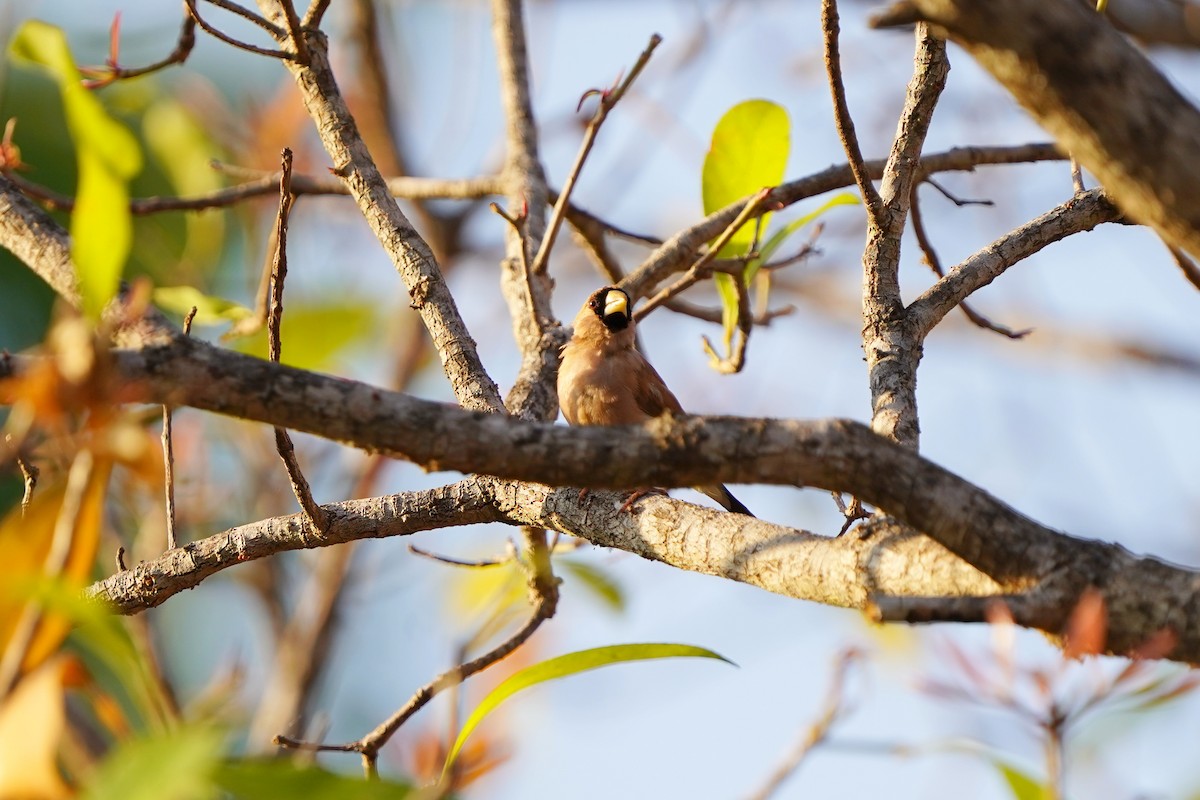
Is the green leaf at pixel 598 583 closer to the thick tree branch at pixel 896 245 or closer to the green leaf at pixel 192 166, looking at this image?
the thick tree branch at pixel 896 245

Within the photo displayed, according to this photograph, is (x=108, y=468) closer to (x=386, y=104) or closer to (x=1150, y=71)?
(x=1150, y=71)

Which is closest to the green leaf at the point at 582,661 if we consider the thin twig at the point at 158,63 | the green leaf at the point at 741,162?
the green leaf at the point at 741,162

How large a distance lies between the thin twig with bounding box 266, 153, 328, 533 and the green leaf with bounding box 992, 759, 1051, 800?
1163 millimetres

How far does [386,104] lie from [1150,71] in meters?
4.72

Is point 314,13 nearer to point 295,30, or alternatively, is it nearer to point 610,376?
point 295,30

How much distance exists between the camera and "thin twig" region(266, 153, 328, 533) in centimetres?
187

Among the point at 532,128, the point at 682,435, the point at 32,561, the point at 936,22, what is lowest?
the point at 32,561

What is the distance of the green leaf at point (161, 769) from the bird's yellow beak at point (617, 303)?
2358 mm

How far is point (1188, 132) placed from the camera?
1.22 metres

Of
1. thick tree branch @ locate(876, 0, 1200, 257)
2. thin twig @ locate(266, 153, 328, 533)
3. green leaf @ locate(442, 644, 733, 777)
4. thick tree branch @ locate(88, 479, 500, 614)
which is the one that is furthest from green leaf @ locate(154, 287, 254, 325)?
thick tree branch @ locate(876, 0, 1200, 257)

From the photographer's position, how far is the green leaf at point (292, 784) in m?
1.22

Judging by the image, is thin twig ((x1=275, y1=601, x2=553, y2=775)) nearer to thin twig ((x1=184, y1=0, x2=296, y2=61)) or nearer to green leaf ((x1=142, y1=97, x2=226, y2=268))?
thin twig ((x1=184, y1=0, x2=296, y2=61))

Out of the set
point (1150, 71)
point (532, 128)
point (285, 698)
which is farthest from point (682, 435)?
point (285, 698)

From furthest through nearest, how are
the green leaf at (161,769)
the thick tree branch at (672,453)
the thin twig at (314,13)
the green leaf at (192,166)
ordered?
the green leaf at (192,166)
the thin twig at (314,13)
the thick tree branch at (672,453)
the green leaf at (161,769)
